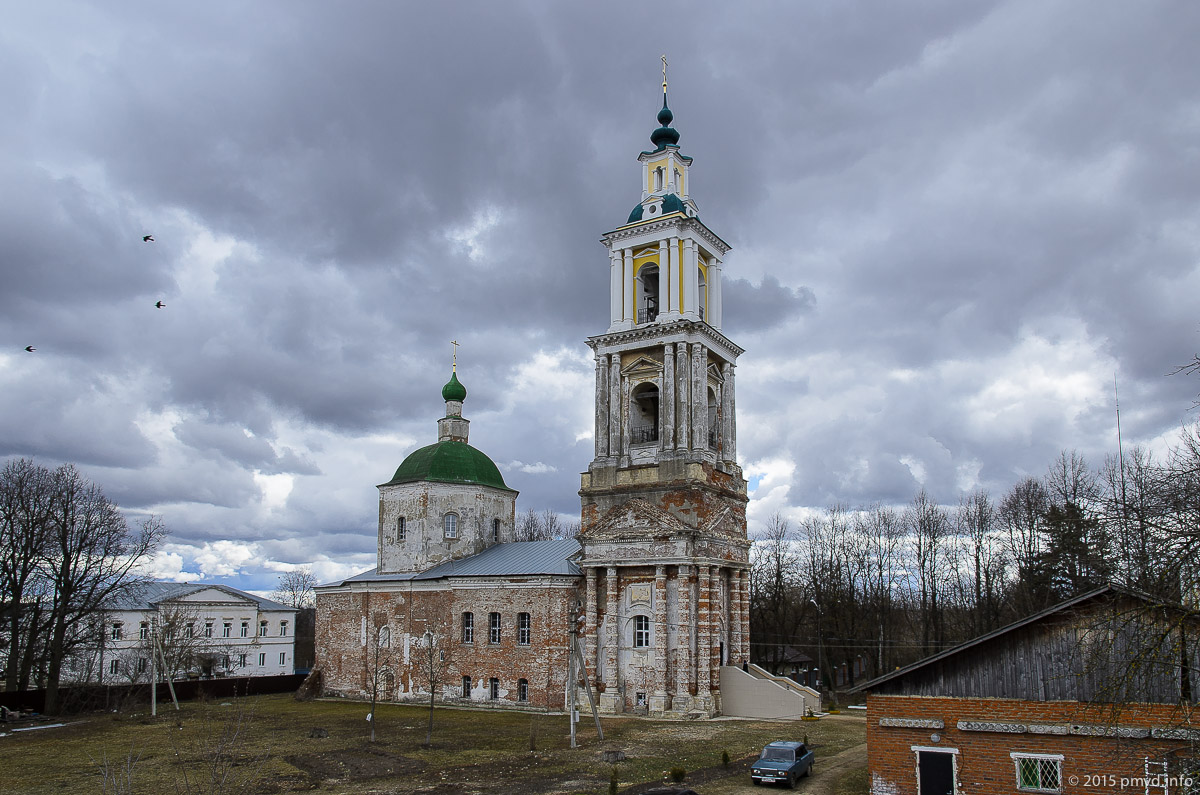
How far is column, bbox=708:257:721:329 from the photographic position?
39.3 metres

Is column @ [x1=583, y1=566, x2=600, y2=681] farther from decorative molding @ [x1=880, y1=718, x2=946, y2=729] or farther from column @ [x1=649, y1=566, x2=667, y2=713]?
decorative molding @ [x1=880, y1=718, x2=946, y2=729]

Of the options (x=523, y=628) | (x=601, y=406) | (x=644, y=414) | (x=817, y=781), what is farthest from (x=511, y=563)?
(x=817, y=781)

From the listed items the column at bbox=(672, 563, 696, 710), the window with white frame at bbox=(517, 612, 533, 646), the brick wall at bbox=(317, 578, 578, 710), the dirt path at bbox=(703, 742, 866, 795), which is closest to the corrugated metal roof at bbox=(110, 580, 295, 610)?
the brick wall at bbox=(317, 578, 578, 710)

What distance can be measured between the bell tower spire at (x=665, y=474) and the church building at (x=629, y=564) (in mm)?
65

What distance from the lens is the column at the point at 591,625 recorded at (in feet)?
113

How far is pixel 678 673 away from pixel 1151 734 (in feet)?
64.8

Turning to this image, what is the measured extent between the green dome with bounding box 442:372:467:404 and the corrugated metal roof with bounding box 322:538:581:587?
31.4ft

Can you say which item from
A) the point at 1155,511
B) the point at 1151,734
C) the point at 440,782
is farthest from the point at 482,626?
the point at 1155,511

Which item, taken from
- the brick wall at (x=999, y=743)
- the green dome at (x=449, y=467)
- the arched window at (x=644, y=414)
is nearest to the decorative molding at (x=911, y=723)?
the brick wall at (x=999, y=743)

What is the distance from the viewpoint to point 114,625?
175ft

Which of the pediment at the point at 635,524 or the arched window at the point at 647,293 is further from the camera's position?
the arched window at the point at 647,293

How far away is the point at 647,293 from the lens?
40.4 m

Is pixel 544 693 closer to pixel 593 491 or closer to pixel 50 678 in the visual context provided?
pixel 593 491

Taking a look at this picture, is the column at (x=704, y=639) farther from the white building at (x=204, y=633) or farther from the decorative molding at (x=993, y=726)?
the white building at (x=204, y=633)
